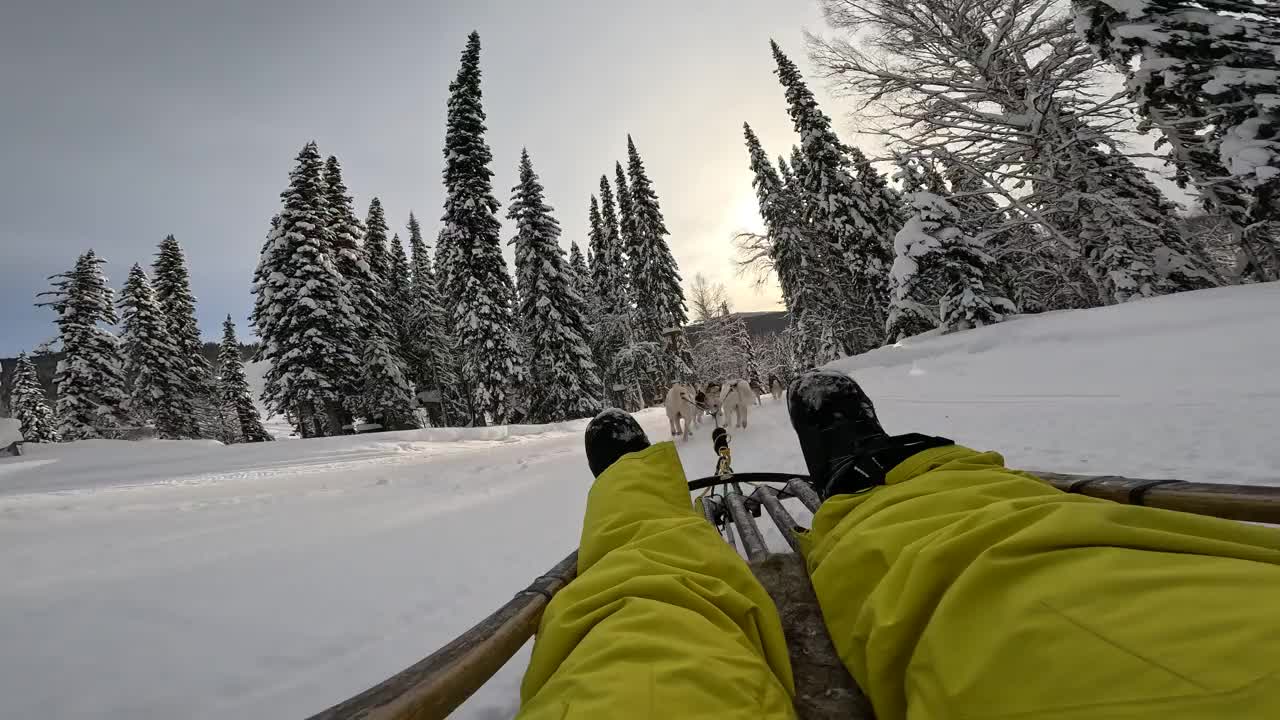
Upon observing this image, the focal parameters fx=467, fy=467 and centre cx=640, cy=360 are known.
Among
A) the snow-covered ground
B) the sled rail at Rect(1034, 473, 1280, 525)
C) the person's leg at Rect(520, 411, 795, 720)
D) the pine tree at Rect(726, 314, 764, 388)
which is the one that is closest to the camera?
the person's leg at Rect(520, 411, 795, 720)

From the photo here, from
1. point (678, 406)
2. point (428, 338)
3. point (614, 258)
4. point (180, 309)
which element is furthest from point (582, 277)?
point (678, 406)

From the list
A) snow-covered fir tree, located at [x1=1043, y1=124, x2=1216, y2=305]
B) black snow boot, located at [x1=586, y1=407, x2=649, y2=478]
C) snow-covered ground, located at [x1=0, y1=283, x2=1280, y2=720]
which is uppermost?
snow-covered fir tree, located at [x1=1043, y1=124, x2=1216, y2=305]

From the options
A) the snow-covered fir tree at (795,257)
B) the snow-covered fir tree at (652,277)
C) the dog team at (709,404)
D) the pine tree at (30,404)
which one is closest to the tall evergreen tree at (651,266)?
the snow-covered fir tree at (652,277)

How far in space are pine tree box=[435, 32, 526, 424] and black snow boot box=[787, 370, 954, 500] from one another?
1943 cm

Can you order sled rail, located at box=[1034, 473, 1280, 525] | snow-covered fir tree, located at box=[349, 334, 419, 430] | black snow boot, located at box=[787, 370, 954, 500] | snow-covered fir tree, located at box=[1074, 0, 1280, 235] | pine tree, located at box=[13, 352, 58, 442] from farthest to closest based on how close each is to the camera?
pine tree, located at box=[13, 352, 58, 442]
snow-covered fir tree, located at box=[349, 334, 419, 430]
snow-covered fir tree, located at box=[1074, 0, 1280, 235]
black snow boot, located at box=[787, 370, 954, 500]
sled rail, located at box=[1034, 473, 1280, 525]

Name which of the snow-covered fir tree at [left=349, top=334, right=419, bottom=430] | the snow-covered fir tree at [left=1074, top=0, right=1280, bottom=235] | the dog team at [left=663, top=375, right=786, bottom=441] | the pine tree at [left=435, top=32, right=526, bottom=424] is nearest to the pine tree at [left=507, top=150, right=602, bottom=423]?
the pine tree at [left=435, top=32, right=526, bottom=424]

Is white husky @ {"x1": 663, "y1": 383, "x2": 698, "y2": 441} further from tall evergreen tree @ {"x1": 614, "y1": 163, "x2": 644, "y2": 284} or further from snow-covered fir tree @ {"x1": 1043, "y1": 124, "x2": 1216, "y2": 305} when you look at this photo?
tall evergreen tree @ {"x1": 614, "y1": 163, "x2": 644, "y2": 284}

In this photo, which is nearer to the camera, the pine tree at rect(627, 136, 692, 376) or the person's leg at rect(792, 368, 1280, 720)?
the person's leg at rect(792, 368, 1280, 720)

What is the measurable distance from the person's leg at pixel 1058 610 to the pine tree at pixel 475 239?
2151 cm

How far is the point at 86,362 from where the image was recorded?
24.1 m

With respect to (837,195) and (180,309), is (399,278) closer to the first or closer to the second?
(180,309)

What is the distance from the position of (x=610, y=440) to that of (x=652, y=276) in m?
27.7

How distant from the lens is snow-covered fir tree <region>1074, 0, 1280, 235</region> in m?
7.71

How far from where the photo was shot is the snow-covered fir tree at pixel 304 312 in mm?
19750
